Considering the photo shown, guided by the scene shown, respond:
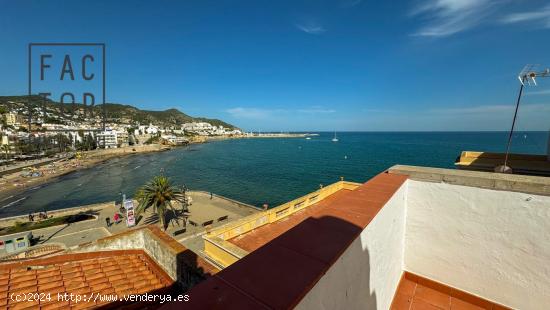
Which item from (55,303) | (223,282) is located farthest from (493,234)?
(55,303)

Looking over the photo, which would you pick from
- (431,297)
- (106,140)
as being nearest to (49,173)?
(106,140)

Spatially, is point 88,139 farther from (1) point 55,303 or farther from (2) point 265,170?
(1) point 55,303

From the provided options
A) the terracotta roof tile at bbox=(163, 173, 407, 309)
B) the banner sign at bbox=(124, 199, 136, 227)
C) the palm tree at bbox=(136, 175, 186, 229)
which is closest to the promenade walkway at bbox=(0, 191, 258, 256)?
the banner sign at bbox=(124, 199, 136, 227)

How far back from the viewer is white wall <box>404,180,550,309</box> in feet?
10.5

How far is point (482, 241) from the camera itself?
3561 millimetres

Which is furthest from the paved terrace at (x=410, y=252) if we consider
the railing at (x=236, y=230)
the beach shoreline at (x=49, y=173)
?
the beach shoreline at (x=49, y=173)

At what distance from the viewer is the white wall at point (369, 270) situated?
1646 mm

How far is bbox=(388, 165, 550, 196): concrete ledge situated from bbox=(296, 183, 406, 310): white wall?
0.42 meters

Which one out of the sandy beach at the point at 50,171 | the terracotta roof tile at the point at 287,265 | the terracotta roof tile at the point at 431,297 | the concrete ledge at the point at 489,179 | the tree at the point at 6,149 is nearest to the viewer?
the terracotta roof tile at the point at 287,265

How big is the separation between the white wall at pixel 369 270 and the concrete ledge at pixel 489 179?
422mm

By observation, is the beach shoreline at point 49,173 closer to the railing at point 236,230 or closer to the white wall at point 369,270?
the railing at point 236,230

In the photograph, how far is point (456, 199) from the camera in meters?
3.67

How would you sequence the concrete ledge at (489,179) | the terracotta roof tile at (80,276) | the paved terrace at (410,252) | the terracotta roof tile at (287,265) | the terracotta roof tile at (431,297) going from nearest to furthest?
1. the terracotta roof tile at (287,265)
2. the paved terrace at (410,252)
3. the concrete ledge at (489,179)
4. the terracotta roof tile at (431,297)
5. the terracotta roof tile at (80,276)

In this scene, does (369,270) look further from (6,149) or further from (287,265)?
(6,149)
